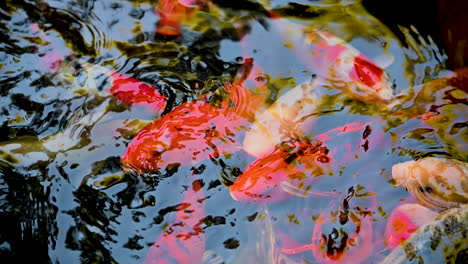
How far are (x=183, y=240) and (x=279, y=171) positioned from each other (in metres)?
0.50

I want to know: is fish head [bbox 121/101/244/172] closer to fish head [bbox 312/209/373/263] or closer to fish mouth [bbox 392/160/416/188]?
fish head [bbox 312/209/373/263]

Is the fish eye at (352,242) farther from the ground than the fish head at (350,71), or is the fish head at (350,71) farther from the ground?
the fish head at (350,71)

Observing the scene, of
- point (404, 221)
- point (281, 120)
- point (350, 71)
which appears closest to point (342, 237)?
point (404, 221)

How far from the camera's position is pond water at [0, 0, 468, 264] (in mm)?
1935

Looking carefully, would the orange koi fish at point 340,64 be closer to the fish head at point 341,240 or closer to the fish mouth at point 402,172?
the fish mouth at point 402,172

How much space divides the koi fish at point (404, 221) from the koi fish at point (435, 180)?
0.04 meters

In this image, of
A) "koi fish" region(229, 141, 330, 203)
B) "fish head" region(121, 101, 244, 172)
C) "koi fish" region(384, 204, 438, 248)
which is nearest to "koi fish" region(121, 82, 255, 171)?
"fish head" region(121, 101, 244, 172)

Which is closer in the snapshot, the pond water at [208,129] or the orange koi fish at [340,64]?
the pond water at [208,129]

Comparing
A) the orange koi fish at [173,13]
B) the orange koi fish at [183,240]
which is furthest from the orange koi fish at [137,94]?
the orange koi fish at [183,240]

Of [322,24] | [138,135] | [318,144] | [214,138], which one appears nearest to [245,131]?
[214,138]

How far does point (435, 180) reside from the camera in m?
2.04

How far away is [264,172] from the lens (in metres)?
2.07

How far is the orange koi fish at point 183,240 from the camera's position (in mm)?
1888

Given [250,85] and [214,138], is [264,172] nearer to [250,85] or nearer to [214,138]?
[214,138]
